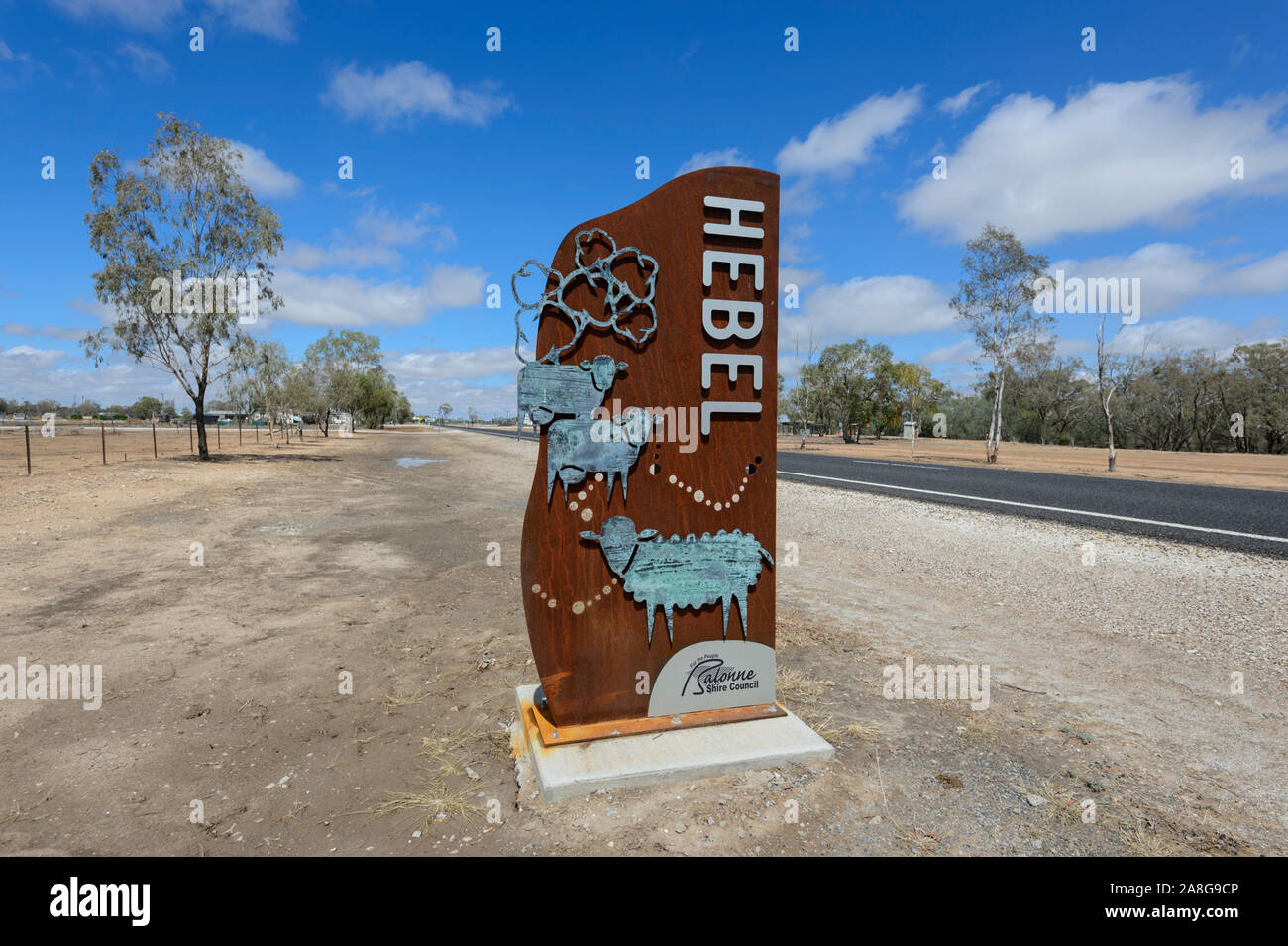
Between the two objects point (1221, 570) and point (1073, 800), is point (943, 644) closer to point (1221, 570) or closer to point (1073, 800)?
point (1073, 800)

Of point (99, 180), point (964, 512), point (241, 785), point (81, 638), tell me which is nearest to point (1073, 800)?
point (241, 785)

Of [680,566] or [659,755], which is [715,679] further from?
[680,566]

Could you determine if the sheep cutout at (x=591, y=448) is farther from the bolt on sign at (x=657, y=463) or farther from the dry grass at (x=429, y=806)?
the dry grass at (x=429, y=806)

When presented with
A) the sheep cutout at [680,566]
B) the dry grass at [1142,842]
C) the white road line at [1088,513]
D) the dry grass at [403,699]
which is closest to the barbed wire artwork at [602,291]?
the sheep cutout at [680,566]

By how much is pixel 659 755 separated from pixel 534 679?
1623 millimetres

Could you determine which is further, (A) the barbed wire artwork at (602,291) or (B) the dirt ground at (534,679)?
(A) the barbed wire artwork at (602,291)

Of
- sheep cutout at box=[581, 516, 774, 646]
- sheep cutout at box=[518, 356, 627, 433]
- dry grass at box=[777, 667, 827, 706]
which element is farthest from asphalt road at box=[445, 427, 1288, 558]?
sheep cutout at box=[518, 356, 627, 433]

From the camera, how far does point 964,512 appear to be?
39.8ft

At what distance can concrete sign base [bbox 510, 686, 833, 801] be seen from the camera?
121 inches

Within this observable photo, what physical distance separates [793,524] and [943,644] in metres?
A: 6.23

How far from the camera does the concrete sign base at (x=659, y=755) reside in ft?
10.1

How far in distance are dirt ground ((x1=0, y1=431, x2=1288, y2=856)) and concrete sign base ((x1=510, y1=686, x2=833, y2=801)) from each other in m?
0.08

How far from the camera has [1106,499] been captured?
47.4 feet

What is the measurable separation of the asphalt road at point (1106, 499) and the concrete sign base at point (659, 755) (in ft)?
31.8
